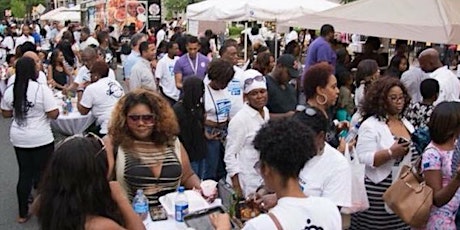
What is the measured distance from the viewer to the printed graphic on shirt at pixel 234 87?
6.39 metres

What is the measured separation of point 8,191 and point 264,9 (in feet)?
21.4

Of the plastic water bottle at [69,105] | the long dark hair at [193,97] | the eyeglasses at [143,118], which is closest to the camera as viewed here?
the eyeglasses at [143,118]

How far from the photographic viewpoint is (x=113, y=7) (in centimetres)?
2975

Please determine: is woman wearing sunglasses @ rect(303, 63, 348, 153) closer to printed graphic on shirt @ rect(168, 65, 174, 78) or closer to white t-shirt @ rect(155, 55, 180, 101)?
white t-shirt @ rect(155, 55, 180, 101)

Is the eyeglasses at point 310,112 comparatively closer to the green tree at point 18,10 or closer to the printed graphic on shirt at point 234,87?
the printed graphic on shirt at point 234,87

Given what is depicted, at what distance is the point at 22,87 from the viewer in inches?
229

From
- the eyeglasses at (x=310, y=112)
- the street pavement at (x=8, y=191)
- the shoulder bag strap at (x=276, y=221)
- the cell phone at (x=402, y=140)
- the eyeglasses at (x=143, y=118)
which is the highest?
the eyeglasses at (x=310, y=112)

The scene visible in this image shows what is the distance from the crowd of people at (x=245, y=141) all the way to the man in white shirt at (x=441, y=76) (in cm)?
2

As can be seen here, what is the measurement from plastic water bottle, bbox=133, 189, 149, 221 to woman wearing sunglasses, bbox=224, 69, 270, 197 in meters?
0.90

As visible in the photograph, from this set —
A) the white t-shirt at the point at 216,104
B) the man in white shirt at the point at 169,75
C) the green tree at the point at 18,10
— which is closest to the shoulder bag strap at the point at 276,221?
the white t-shirt at the point at 216,104

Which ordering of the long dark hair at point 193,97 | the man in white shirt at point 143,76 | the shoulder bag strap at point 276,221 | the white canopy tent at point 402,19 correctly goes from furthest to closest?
the man in white shirt at point 143,76, the white canopy tent at point 402,19, the long dark hair at point 193,97, the shoulder bag strap at point 276,221

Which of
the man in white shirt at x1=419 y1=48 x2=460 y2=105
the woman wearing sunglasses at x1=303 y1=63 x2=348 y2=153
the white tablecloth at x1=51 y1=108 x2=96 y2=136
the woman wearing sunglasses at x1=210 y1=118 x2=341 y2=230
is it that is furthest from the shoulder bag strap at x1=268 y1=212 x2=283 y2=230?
the white tablecloth at x1=51 y1=108 x2=96 y2=136

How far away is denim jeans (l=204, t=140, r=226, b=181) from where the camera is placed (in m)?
6.28

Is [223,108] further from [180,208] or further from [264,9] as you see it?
[264,9]
